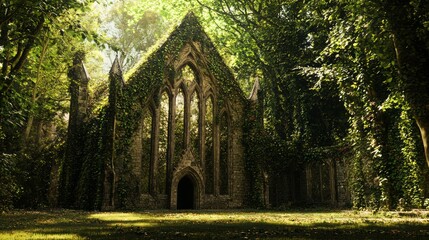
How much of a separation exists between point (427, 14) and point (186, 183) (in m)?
17.9

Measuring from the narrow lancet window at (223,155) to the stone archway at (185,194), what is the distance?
2.10 metres

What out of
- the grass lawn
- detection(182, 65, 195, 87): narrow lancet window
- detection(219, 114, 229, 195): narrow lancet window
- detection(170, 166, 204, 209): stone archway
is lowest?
the grass lawn

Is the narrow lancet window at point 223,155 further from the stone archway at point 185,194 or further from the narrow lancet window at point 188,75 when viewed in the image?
the narrow lancet window at point 188,75

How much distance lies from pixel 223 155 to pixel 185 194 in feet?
11.9

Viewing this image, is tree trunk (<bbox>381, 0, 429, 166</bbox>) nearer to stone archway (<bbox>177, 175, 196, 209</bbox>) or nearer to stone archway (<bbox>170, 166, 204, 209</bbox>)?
stone archway (<bbox>170, 166, 204, 209</bbox>)

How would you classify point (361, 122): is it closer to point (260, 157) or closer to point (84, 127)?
point (260, 157)

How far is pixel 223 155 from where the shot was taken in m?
25.0

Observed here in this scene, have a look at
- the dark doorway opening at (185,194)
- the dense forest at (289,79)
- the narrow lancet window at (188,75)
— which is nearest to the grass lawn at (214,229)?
the dense forest at (289,79)

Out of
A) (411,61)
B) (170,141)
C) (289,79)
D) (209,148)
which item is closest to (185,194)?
(209,148)

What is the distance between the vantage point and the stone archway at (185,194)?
23487mm

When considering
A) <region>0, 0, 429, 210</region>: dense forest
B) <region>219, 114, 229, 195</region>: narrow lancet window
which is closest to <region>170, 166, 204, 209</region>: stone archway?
<region>219, 114, 229, 195</region>: narrow lancet window

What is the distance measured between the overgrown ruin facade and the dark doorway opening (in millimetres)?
66

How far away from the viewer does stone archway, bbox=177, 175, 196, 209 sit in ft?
77.1

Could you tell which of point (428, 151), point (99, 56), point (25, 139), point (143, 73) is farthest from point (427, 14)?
point (99, 56)
